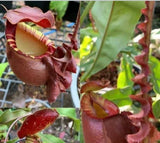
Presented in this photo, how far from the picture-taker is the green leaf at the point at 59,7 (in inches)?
43.4

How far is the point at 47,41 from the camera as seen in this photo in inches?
25.6

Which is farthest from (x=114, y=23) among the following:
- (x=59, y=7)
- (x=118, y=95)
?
(x=59, y=7)

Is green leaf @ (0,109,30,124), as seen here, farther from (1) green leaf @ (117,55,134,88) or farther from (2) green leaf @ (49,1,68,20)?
(2) green leaf @ (49,1,68,20)

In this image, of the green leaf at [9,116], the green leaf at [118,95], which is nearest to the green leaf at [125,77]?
the green leaf at [118,95]

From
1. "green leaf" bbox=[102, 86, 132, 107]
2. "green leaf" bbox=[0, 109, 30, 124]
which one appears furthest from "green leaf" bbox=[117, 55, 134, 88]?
"green leaf" bbox=[0, 109, 30, 124]

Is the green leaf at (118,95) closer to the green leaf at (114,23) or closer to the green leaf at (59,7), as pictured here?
the green leaf at (114,23)

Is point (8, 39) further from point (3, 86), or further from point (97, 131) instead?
point (3, 86)

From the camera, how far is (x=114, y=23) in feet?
1.43

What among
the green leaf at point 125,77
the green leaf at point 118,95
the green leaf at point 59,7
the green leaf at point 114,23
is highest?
the green leaf at point 114,23

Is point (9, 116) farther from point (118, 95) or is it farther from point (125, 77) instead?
point (125, 77)

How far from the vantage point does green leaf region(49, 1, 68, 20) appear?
→ 1.10m

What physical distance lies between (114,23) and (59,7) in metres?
0.72

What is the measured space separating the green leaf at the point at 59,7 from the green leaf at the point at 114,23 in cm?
67

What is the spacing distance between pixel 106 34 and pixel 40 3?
0.59 m
